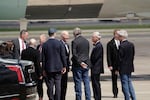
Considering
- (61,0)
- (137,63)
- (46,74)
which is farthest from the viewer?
(137,63)

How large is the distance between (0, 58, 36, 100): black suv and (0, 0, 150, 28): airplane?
349 inches

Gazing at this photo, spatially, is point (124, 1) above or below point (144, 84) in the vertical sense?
above

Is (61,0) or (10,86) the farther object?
(61,0)

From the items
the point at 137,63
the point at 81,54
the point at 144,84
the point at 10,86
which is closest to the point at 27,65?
the point at 10,86

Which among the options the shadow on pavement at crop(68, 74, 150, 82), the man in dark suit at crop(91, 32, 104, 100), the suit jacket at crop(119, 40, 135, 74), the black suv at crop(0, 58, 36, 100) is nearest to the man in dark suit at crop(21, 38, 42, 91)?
the man in dark suit at crop(91, 32, 104, 100)

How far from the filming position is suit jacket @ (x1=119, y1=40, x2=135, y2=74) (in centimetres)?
1157

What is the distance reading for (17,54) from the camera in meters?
12.9

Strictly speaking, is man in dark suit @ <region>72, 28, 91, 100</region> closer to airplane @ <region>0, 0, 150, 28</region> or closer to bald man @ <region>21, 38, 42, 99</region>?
bald man @ <region>21, 38, 42, 99</region>

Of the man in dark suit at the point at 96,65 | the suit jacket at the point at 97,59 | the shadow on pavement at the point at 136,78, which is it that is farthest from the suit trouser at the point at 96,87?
the shadow on pavement at the point at 136,78

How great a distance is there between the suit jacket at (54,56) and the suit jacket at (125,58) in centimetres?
128

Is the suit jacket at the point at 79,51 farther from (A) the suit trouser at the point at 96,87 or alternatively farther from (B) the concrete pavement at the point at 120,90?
(B) the concrete pavement at the point at 120,90

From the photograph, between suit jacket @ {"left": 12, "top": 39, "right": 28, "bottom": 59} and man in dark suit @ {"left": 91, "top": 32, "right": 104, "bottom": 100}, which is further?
suit jacket @ {"left": 12, "top": 39, "right": 28, "bottom": 59}

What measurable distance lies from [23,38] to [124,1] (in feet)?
21.0

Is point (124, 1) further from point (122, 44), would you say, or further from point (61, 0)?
point (122, 44)
